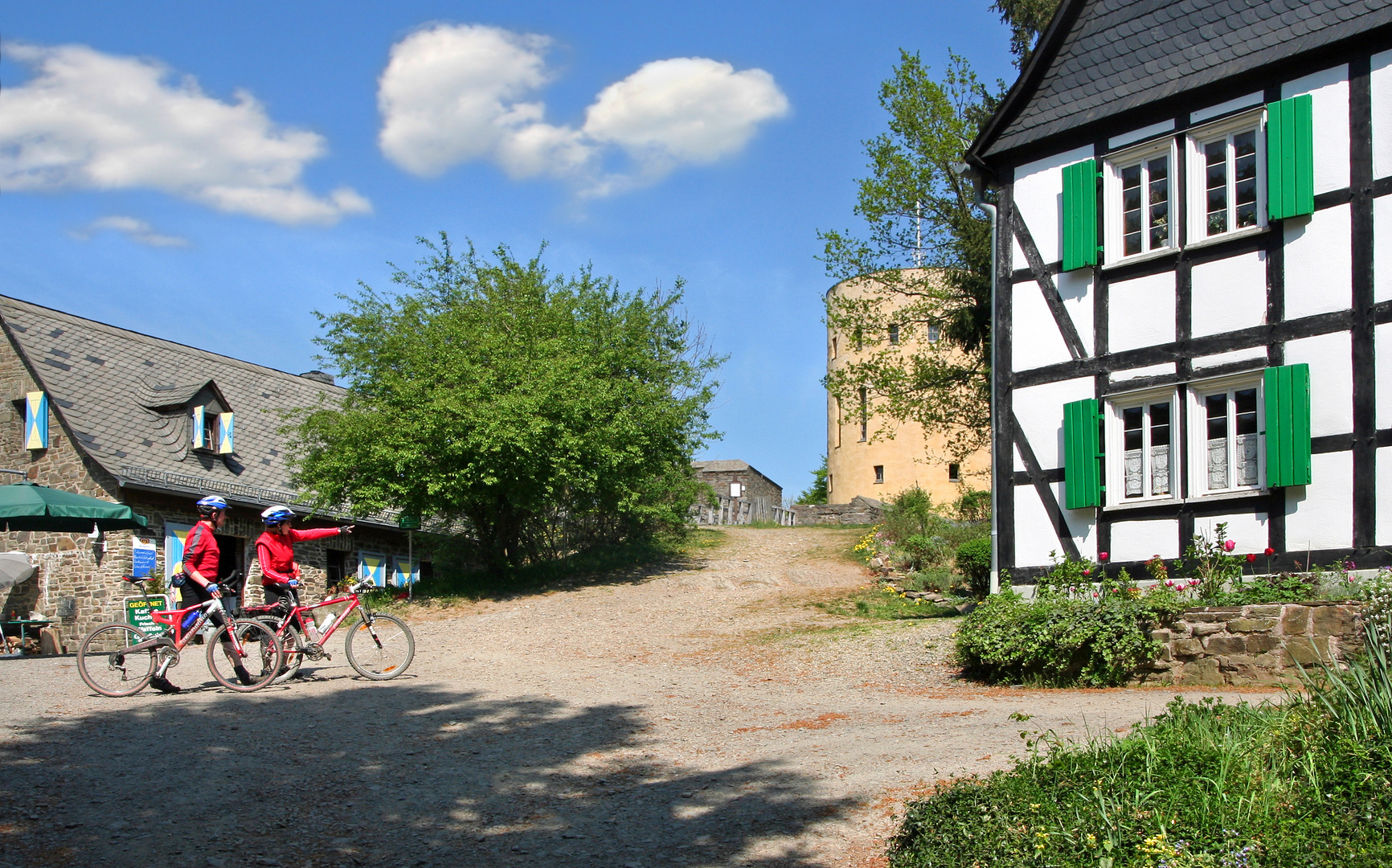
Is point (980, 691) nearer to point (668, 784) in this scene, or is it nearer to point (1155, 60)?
point (668, 784)

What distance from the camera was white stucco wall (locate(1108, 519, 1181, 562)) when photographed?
11664 millimetres

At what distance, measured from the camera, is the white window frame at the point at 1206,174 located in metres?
11.3

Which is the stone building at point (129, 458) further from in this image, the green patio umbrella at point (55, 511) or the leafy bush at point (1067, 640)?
the leafy bush at point (1067, 640)

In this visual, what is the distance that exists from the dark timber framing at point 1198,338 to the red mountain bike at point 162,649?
325 inches

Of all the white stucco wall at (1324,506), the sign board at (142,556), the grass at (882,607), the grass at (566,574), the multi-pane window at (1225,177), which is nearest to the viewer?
the white stucco wall at (1324,506)

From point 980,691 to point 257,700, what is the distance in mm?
6173

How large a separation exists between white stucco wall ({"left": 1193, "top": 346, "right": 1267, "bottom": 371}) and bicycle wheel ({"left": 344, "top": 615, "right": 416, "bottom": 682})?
852cm

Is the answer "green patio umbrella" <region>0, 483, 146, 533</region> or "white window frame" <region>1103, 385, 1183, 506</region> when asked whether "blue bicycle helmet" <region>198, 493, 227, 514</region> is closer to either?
"green patio umbrella" <region>0, 483, 146, 533</region>

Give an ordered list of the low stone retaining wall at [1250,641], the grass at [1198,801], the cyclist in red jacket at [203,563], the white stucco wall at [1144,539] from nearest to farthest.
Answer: the grass at [1198,801] < the low stone retaining wall at [1250,641] < the cyclist in red jacket at [203,563] < the white stucco wall at [1144,539]

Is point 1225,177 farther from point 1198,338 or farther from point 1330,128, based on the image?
point 1198,338

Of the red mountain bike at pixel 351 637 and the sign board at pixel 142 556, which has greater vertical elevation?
the sign board at pixel 142 556

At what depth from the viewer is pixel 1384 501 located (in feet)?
33.5

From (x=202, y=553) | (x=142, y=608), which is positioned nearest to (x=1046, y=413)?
(x=202, y=553)

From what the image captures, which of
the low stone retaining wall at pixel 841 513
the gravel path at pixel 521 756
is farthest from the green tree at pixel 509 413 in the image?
the low stone retaining wall at pixel 841 513
